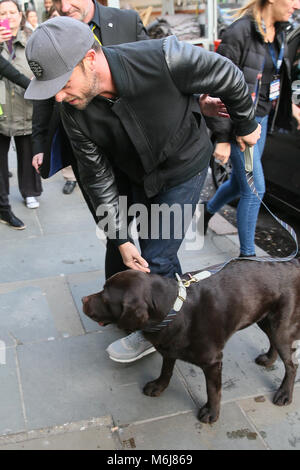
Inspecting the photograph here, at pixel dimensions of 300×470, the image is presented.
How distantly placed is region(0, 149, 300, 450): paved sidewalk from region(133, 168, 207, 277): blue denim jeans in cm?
69

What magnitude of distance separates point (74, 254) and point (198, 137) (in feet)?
7.22

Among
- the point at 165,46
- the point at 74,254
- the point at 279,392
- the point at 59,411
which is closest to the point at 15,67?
the point at 74,254

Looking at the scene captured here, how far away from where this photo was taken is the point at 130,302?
2232 mm

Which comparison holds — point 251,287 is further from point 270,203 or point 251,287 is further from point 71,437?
point 270,203

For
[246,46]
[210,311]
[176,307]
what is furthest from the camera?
[246,46]

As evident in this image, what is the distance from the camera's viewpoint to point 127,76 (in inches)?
84.2

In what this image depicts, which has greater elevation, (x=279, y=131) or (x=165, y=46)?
(x=165, y=46)

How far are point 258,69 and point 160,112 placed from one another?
5.64ft

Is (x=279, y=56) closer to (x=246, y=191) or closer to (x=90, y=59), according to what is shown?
(x=246, y=191)

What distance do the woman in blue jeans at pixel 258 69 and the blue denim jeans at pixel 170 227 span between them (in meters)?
0.67

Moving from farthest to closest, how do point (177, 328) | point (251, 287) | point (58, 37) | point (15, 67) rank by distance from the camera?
point (15, 67), point (251, 287), point (177, 328), point (58, 37)

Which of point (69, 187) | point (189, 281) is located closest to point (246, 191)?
point (189, 281)

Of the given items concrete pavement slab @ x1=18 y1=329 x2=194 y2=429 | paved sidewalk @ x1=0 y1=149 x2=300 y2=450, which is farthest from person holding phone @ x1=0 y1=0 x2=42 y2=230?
concrete pavement slab @ x1=18 y1=329 x2=194 y2=429

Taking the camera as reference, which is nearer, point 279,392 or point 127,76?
point 127,76
